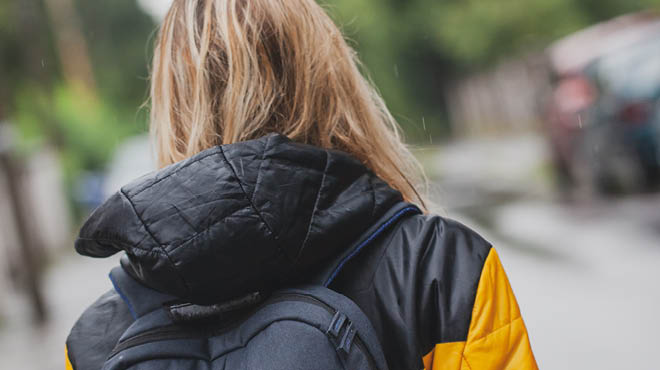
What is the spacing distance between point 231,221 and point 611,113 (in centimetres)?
760

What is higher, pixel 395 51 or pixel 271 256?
pixel 395 51

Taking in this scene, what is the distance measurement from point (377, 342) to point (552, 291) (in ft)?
15.0

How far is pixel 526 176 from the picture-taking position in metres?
11.9

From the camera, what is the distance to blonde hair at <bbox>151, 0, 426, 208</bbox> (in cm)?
153

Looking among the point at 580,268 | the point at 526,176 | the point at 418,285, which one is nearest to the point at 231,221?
the point at 418,285

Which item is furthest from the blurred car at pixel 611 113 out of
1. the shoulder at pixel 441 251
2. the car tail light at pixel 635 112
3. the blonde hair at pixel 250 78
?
the shoulder at pixel 441 251

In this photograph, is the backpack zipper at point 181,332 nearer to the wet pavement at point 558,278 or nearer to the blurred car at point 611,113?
the wet pavement at point 558,278

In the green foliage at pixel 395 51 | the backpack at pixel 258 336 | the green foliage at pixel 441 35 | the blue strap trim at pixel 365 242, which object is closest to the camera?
the backpack at pixel 258 336

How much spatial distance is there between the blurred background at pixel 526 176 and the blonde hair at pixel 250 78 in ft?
2.18

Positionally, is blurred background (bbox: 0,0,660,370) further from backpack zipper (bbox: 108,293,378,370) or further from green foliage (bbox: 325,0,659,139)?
backpack zipper (bbox: 108,293,378,370)

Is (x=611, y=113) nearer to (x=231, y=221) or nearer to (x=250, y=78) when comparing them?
(x=250, y=78)

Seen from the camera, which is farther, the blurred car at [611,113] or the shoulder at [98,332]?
the blurred car at [611,113]

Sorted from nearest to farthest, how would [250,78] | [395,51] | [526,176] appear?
[250,78] < [526,176] < [395,51]

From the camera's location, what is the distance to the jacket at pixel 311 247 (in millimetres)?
1269
